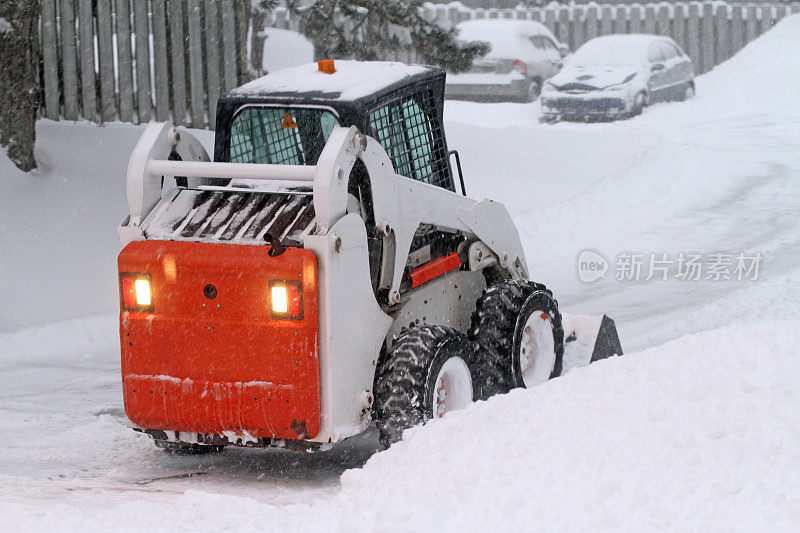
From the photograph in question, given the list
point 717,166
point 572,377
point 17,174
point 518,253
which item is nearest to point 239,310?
point 572,377

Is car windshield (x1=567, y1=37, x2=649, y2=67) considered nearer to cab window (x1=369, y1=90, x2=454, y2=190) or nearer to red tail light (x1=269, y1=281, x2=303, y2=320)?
cab window (x1=369, y1=90, x2=454, y2=190)

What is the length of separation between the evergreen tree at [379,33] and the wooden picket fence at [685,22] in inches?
653

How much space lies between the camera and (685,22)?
3011 centimetres

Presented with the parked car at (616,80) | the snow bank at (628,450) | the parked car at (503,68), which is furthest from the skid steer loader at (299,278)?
the parked car at (503,68)

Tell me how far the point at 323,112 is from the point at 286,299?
1.36m

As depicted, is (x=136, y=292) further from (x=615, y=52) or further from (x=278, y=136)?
(x=615, y=52)

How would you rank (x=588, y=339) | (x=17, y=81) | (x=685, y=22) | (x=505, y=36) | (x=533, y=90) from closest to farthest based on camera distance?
(x=588, y=339) → (x=17, y=81) → (x=505, y=36) → (x=533, y=90) → (x=685, y=22)

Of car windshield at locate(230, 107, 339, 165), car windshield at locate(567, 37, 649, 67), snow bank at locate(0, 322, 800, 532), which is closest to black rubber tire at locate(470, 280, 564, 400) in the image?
snow bank at locate(0, 322, 800, 532)

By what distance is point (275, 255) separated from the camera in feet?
18.8

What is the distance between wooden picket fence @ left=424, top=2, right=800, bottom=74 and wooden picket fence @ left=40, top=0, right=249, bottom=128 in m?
16.9

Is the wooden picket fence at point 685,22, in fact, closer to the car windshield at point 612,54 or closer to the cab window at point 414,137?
the car windshield at point 612,54

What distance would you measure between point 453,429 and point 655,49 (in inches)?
763

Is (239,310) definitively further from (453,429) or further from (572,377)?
(572,377)

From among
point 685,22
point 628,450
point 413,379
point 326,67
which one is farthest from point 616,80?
point 628,450
